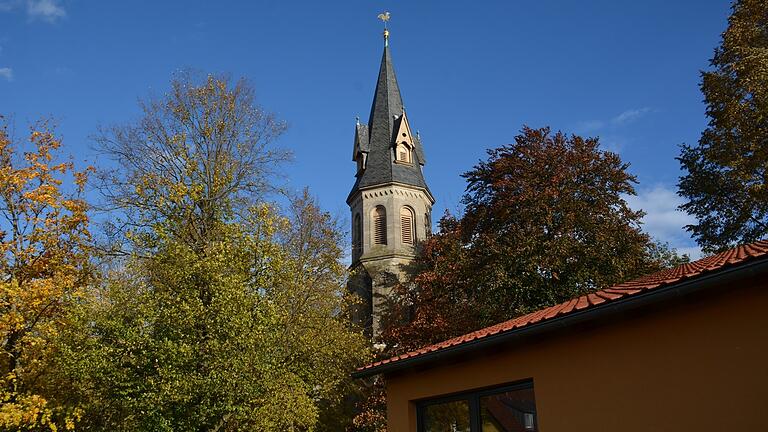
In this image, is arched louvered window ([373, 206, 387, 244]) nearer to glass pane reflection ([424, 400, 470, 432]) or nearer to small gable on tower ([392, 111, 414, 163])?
small gable on tower ([392, 111, 414, 163])

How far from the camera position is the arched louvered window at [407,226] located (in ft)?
129

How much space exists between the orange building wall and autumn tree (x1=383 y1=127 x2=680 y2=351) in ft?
51.7

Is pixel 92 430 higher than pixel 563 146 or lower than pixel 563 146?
lower

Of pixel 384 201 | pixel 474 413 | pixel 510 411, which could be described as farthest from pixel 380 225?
pixel 510 411

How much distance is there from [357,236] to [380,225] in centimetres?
215

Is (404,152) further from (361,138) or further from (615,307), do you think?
(615,307)

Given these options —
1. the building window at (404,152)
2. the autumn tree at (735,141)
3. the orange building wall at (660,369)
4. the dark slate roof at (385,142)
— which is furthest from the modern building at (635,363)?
the building window at (404,152)

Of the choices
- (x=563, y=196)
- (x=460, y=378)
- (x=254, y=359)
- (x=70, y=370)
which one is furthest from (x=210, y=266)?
(x=563, y=196)

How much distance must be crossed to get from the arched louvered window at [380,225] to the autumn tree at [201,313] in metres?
17.3

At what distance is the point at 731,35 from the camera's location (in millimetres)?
19328

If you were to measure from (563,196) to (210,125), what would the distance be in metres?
13.4

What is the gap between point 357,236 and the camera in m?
41.0

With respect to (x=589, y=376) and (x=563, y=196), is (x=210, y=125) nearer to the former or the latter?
(x=563, y=196)

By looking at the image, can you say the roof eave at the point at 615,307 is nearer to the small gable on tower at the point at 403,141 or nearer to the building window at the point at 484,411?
the building window at the point at 484,411
